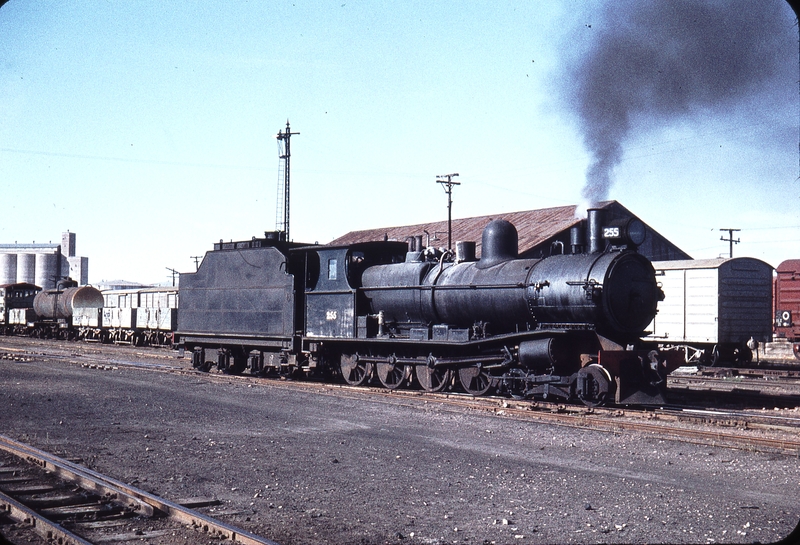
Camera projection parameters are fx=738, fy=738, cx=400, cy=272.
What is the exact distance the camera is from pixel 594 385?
41.3 ft

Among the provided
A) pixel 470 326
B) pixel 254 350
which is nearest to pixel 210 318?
pixel 254 350

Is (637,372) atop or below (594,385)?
atop

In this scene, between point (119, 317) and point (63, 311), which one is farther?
point (63, 311)

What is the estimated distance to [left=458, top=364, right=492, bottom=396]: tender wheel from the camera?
14469mm

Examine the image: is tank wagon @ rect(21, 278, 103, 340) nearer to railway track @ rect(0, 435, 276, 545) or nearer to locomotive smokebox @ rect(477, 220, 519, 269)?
locomotive smokebox @ rect(477, 220, 519, 269)

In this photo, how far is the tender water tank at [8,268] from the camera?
12581 cm

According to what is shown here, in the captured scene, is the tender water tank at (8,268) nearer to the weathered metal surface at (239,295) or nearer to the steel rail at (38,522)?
the weathered metal surface at (239,295)

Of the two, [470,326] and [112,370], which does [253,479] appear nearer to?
[470,326]

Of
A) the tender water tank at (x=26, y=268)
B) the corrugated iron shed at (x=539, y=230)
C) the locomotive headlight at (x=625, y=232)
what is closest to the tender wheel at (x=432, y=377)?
the locomotive headlight at (x=625, y=232)

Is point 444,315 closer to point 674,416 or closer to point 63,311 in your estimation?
point 674,416

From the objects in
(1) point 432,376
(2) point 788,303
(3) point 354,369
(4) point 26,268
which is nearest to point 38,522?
(1) point 432,376

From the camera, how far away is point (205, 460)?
8.44 metres

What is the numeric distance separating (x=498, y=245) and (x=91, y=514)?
1008 cm

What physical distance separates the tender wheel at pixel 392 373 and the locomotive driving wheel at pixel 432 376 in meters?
0.41
